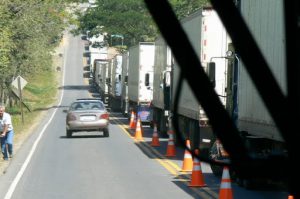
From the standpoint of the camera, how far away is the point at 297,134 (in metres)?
2.20

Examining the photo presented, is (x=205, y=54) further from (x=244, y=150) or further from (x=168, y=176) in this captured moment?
(x=244, y=150)

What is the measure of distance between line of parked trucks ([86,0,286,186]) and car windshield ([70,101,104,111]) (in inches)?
85.1

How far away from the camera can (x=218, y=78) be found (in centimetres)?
2030

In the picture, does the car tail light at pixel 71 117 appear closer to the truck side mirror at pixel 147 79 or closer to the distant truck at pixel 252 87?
the truck side mirror at pixel 147 79

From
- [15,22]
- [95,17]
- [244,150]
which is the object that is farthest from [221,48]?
[95,17]

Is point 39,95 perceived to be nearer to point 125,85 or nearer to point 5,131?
point 125,85

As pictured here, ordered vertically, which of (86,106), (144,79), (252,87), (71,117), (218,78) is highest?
(252,87)

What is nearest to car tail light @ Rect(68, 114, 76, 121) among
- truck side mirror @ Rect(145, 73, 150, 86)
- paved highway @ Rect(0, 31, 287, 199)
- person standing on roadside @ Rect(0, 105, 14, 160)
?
paved highway @ Rect(0, 31, 287, 199)

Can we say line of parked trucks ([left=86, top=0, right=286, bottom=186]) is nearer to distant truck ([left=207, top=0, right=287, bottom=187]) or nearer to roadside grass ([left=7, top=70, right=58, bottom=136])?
distant truck ([left=207, top=0, right=287, bottom=187])

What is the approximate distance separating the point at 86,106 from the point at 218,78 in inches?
510

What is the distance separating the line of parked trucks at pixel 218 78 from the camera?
38.9ft

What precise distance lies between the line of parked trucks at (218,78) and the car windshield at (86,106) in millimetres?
2163

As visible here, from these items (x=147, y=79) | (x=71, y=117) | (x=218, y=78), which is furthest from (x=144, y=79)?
(x=218, y=78)

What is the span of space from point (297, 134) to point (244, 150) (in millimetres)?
152
